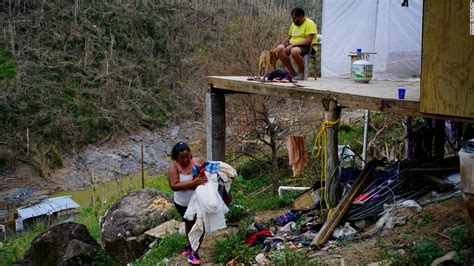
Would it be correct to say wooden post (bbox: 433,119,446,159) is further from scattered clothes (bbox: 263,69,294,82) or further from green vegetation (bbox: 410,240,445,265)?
green vegetation (bbox: 410,240,445,265)

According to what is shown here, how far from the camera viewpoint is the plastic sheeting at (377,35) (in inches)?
329

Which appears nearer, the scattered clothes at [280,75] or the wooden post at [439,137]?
the scattered clothes at [280,75]

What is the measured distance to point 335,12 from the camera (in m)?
9.91

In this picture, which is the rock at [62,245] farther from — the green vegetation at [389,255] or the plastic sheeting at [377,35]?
the plastic sheeting at [377,35]

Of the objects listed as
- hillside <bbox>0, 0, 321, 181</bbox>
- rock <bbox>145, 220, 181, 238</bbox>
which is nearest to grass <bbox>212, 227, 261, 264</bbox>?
rock <bbox>145, 220, 181, 238</bbox>

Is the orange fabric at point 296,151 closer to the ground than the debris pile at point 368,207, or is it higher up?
higher up

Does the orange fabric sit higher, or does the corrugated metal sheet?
the orange fabric

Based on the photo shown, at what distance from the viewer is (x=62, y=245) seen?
7.79 meters

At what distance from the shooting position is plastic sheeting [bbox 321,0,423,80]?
27.5ft

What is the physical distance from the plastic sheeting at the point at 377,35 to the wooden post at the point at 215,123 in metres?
2.96

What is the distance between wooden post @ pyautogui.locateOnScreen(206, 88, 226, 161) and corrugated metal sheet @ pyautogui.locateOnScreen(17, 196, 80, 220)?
847 cm

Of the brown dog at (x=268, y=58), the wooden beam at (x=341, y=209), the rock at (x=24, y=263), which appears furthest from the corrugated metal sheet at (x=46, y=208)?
the wooden beam at (x=341, y=209)

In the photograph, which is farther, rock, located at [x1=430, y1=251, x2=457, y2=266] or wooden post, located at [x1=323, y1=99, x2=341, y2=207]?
wooden post, located at [x1=323, y1=99, x2=341, y2=207]

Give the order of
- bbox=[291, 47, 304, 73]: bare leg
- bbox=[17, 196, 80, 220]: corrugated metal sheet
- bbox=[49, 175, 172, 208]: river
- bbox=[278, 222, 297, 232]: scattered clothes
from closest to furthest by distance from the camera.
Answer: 1. bbox=[278, 222, 297, 232]: scattered clothes
2. bbox=[291, 47, 304, 73]: bare leg
3. bbox=[17, 196, 80, 220]: corrugated metal sheet
4. bbox=[49, 175, 172, 208]: river
